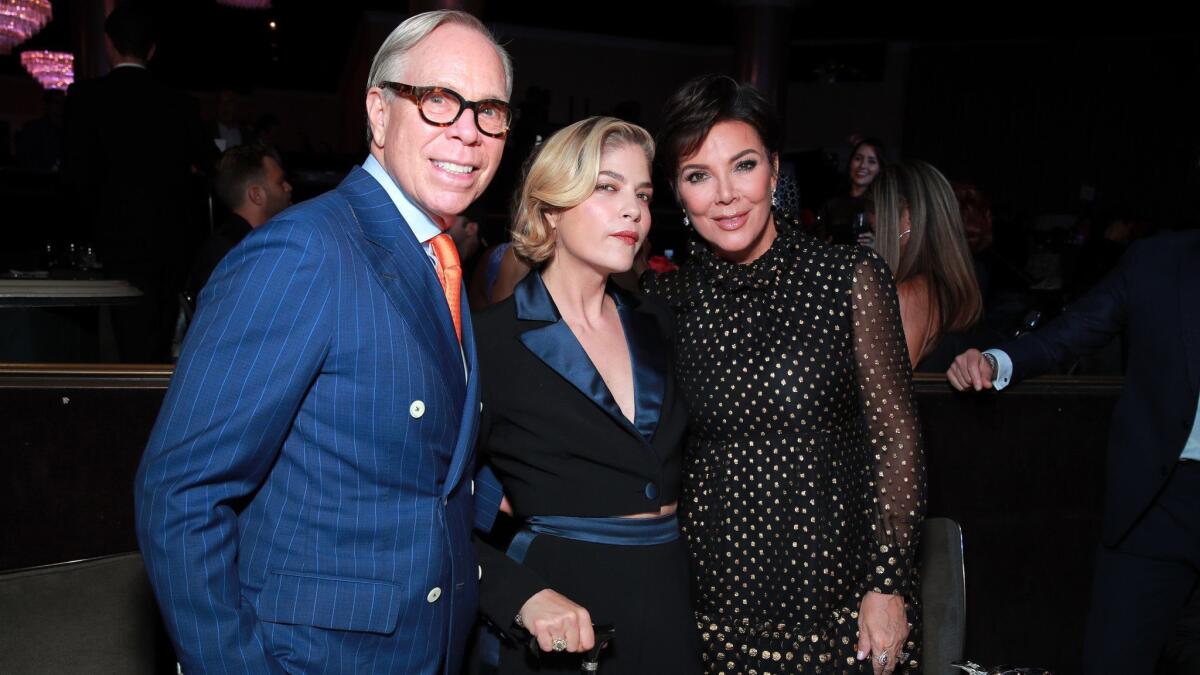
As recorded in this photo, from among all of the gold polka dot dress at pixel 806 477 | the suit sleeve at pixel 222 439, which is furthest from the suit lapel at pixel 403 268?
the gold polka dot dress at pixel 806 477

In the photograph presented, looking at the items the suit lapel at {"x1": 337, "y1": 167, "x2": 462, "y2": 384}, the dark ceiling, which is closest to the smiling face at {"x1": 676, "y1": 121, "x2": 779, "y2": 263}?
the suit lapel at {"x1": 337, "y1": 167, "x2": 462, "y2": 384}

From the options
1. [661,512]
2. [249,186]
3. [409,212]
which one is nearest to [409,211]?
[409,212]

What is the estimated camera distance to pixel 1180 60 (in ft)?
44.6

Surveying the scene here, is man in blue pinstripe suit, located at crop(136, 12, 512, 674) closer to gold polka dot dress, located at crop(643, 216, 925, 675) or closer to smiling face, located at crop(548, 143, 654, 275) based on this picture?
smiling face, located at crop(548, 143, 654, 275)

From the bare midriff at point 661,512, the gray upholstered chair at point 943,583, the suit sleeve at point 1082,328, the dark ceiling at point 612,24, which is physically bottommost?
the gray upholstered chair at point 943,583

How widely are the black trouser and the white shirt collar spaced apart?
1.92 metres

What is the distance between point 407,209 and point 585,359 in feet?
1.87

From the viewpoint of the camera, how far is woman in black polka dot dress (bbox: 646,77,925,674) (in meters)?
2.07

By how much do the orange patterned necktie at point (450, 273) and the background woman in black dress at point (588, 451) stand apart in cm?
38

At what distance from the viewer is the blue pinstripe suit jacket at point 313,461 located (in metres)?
1.28

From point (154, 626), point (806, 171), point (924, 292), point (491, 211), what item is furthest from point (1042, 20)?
point (154, 626)

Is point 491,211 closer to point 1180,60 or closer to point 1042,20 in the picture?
point 1042,20

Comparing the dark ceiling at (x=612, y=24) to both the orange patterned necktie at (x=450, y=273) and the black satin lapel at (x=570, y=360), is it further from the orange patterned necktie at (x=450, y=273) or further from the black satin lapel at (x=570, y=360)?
the orange patterned necktie at (x=450, y=273)

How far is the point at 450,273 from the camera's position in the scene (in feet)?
5.34
